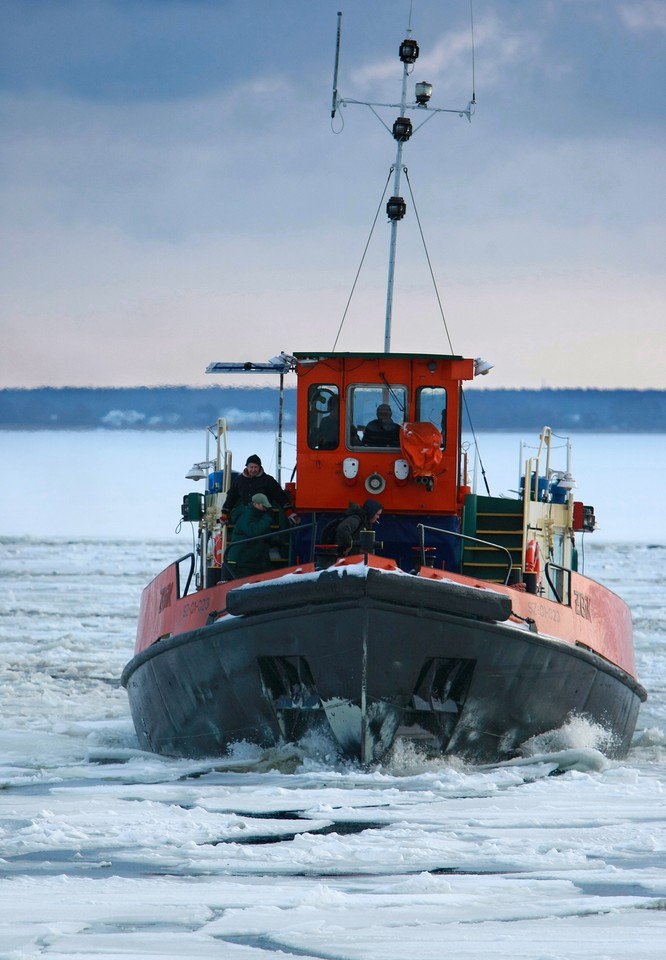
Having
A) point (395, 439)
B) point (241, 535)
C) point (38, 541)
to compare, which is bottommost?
point (38, 541)

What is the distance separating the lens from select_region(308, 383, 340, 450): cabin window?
1027 cm

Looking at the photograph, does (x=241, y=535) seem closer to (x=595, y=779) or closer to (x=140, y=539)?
(x=595, y=779)

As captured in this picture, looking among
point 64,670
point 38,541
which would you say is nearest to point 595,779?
point 64,670

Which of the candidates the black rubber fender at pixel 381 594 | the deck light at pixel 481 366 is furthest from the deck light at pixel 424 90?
the black rubber fender at pixel 381 594

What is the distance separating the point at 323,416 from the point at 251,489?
2.53 feet

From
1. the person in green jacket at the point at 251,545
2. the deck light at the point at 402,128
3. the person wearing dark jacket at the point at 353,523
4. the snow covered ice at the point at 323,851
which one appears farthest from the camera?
the deck light at the point at 402,128

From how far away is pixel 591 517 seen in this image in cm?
1156

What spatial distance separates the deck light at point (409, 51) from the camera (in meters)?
11.7

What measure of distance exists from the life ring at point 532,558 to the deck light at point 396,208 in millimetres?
3320

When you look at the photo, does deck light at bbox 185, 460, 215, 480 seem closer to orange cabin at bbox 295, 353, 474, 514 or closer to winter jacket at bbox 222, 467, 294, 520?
winter jacket at bbox 222, 467, 294, 520

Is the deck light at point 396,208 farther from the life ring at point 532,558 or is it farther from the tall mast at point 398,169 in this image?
the life ring at point 532,558

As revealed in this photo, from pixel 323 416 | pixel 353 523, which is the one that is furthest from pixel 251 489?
pixel 353 523

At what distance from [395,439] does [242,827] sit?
3952 mm

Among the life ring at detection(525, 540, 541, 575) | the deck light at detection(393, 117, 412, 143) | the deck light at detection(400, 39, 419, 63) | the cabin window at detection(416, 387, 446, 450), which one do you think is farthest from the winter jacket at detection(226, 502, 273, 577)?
the deck light at detection(400, 39, 419, 63)
